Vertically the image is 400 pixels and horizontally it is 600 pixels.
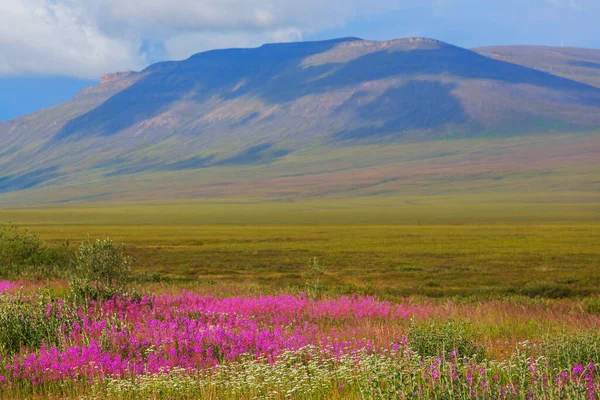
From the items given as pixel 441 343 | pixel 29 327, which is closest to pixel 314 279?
pixel 29 327

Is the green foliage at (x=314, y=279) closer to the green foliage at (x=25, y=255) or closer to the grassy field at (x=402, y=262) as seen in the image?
the grassy field at (x=402, y=262)

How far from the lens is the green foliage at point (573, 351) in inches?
401

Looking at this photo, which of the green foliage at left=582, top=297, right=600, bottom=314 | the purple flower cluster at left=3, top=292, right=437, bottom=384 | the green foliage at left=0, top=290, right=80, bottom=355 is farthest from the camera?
the green foliage at left=582, top=297, right=600, bottom=314

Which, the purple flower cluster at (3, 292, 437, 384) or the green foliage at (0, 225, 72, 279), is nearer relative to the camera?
the purple flower cluster at (3, 292, 437, 384)

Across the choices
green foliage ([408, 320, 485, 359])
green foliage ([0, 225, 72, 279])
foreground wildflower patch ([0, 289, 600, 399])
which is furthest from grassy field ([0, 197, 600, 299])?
green foliage ([408, 320, 485, 359])

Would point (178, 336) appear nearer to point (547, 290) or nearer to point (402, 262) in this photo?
point (547, 290)

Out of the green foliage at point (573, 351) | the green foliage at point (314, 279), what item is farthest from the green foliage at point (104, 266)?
the green foliage at point (573, 351)

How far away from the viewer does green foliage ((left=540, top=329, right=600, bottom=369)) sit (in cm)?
1018

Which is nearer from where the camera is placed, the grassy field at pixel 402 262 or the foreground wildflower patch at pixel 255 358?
the foreground wildflower patch at pixel 255 358

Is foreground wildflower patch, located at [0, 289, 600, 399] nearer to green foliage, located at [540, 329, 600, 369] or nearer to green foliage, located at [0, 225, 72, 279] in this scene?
green foliage, located at [540, 329, 600, 369]

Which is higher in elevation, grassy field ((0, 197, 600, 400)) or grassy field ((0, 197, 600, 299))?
grassy field ((0, 197, 600, 400))

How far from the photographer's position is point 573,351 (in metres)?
10.4

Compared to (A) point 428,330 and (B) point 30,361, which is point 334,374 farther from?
(B) point 30,361

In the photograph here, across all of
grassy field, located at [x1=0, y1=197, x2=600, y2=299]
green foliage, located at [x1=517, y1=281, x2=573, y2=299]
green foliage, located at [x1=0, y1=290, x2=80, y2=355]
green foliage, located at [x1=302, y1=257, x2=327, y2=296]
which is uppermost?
green foliage, located at [x1=0, y1=290, x2=80, y2=355]
